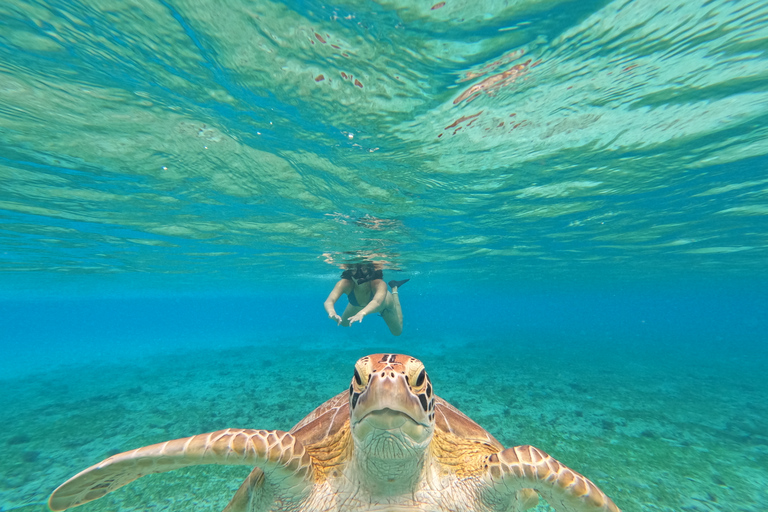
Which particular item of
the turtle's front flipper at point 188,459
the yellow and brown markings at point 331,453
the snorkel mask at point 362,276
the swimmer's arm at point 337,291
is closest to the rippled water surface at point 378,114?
the snorkel mask at point 362,276

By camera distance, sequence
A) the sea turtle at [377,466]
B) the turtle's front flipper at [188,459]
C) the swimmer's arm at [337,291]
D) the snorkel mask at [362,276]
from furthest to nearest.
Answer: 1. the snorkel mask at [362,276]
2. the swimmer's arm at [337,291]
3. the turtle's front flipper at [188,459]
4. the sea turtle at [377,466]

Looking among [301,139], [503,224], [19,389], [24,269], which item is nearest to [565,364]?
[503,224]

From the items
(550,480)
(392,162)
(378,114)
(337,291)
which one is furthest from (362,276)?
(550,480)

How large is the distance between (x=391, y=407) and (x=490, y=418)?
865 cm

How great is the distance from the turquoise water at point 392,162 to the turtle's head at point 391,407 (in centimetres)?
474

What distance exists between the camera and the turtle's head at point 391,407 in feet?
6.69

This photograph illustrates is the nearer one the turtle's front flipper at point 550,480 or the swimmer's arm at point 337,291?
the turtle's front flipper at point 550,480

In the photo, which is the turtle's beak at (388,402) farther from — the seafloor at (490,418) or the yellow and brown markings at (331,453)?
the seafloor at (490,418)

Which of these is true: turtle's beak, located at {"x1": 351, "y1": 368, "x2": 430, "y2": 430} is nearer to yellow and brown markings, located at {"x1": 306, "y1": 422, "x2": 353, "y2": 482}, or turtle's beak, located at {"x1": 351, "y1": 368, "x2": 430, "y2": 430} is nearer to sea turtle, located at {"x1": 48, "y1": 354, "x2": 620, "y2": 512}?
sea turtle, located at {"x1": 48, "y1": 354, "x2": 620, "y2": 512}

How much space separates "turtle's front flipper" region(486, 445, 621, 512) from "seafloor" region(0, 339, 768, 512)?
3.51m

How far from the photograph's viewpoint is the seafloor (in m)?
5.70

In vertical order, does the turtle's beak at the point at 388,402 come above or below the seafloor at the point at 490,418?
above

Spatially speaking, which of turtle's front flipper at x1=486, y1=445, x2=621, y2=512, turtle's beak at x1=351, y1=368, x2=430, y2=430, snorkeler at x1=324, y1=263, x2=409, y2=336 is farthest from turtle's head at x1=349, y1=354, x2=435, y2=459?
snorkeler at x1=324, y1=263, x2=409, y2=336

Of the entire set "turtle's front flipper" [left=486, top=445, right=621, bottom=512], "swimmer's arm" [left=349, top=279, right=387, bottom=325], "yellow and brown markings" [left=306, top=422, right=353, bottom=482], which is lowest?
"yellow and brown markings" [left=306, top=422, right=353, bottom=482]
